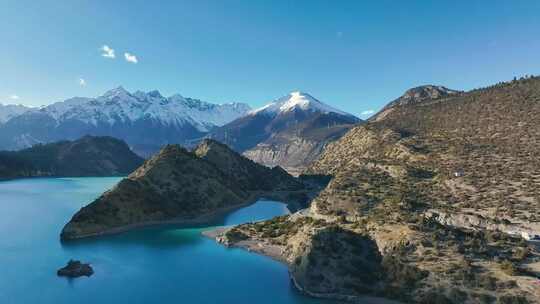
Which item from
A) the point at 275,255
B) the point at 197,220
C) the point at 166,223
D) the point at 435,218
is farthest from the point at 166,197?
the point at 435,218

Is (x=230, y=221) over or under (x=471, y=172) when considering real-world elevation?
under

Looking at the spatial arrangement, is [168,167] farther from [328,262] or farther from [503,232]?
[503,232]

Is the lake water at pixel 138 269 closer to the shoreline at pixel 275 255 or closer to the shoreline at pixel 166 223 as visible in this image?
the shoreline at pixel 275 255

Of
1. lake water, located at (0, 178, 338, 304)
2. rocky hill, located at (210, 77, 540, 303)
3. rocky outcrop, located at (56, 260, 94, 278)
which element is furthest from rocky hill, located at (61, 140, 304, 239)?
rocky hill, located at (210, 77, 540, 303)

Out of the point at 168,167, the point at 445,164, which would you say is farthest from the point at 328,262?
the point at 168,167

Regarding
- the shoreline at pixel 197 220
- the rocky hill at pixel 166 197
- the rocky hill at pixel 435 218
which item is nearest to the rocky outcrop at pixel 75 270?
the shoreline at pixel 197 220

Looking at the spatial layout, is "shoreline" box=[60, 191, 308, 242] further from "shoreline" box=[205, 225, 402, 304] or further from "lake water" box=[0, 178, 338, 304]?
"shoreline" box=[205, 225, 402, 304]

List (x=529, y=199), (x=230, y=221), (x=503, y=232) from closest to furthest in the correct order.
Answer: (x=503, y=232) → (x=529, y=199) → (x=230, y=221)
